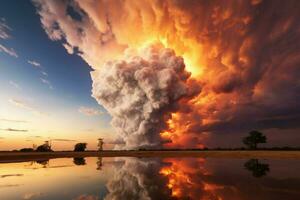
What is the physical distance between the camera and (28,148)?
16525 cm

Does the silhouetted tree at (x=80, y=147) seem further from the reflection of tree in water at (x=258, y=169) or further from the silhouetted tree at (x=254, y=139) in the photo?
the reflection of tree in water at (x=258, y=169)

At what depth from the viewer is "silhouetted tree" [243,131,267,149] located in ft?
417

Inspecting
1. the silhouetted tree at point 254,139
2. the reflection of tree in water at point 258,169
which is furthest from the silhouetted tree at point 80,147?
the reflection of tree in water at point 258,169

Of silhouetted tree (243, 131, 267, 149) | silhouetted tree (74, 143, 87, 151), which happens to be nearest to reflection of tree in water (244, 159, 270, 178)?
silhouetted tree (243, 131, 267, 149)

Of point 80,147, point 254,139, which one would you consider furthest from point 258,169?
point 80,147

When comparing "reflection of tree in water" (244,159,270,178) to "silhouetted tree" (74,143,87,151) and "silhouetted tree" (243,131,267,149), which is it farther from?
"silhouetted tree" (74,143,87,151)

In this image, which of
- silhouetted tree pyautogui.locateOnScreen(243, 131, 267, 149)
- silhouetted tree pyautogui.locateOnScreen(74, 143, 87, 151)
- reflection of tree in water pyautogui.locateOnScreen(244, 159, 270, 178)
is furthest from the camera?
silhouetted tree pyautogui.locateOnScreen(74, 143, 87, 151)

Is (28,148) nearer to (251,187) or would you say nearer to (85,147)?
(85,147)

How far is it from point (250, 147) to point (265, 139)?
8.07m

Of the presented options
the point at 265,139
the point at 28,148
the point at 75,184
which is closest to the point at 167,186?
the point at 75,184

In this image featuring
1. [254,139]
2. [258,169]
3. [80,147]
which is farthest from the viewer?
[80,147]

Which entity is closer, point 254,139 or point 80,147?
point 254,139

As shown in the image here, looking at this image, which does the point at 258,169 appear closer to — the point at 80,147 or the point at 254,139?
the point at 254,139

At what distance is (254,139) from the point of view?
420ft
